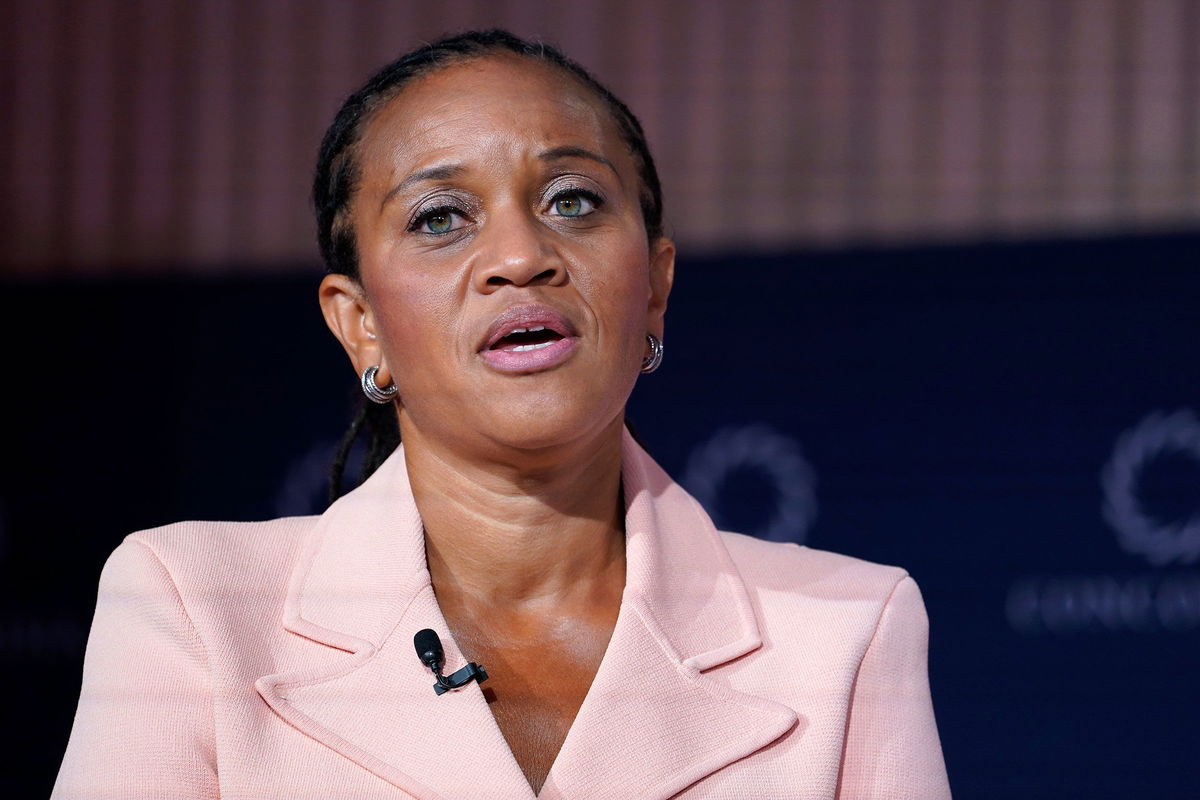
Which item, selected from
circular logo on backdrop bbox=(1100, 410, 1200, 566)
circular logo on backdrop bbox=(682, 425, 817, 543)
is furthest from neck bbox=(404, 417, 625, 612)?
circular logo on backdrop bbox=(1100, 410, 1200, 566)

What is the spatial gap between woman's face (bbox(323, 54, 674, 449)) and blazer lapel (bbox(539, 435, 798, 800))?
0.19 meters

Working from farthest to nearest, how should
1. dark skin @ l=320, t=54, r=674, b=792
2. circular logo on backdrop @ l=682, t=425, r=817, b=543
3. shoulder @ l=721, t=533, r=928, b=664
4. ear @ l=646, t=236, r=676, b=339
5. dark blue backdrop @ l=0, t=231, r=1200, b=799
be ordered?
circular logo on backdrop @ l=682, t=425, r=817, b=543 < dark blue backdrop @ l=0, t=231, r=1200, b=799 < ear @ l=646, t=236, r=676, b=339 < shoulder @ l=721, t=533, r=928, b=664 < dark skin @ l=320, t=54, r=674, b=792

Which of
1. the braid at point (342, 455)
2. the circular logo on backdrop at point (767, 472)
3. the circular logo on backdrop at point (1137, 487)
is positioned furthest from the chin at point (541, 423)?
the circular logo on backdrop at point (1137, 487)

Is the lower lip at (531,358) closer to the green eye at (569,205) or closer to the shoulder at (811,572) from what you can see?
the green eye at (569,205)

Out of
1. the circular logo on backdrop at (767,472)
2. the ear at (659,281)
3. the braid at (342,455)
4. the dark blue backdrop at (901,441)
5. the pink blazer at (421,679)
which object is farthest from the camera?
the circular logo on backdrop at (767,472)

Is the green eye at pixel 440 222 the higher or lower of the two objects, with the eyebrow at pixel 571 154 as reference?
lower

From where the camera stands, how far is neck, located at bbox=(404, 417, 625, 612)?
164 centimetres

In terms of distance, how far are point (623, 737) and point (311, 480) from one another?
1.49m

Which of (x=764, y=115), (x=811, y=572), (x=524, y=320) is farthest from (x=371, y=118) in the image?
(x=764, y=115)

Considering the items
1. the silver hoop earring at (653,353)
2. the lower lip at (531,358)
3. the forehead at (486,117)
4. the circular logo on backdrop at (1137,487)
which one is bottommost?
the circular logo on backdrop at (1137,487)

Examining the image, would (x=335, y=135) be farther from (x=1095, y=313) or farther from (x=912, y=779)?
(x=1095, y=313)

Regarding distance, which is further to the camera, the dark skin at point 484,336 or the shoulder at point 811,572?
the shoulder at point 811,572

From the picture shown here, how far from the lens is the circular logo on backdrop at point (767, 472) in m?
2.81

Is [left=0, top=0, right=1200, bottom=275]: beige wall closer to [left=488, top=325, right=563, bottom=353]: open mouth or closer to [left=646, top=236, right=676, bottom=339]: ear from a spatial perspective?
[left=646, top=236, right=676, bottom=339]: ear
